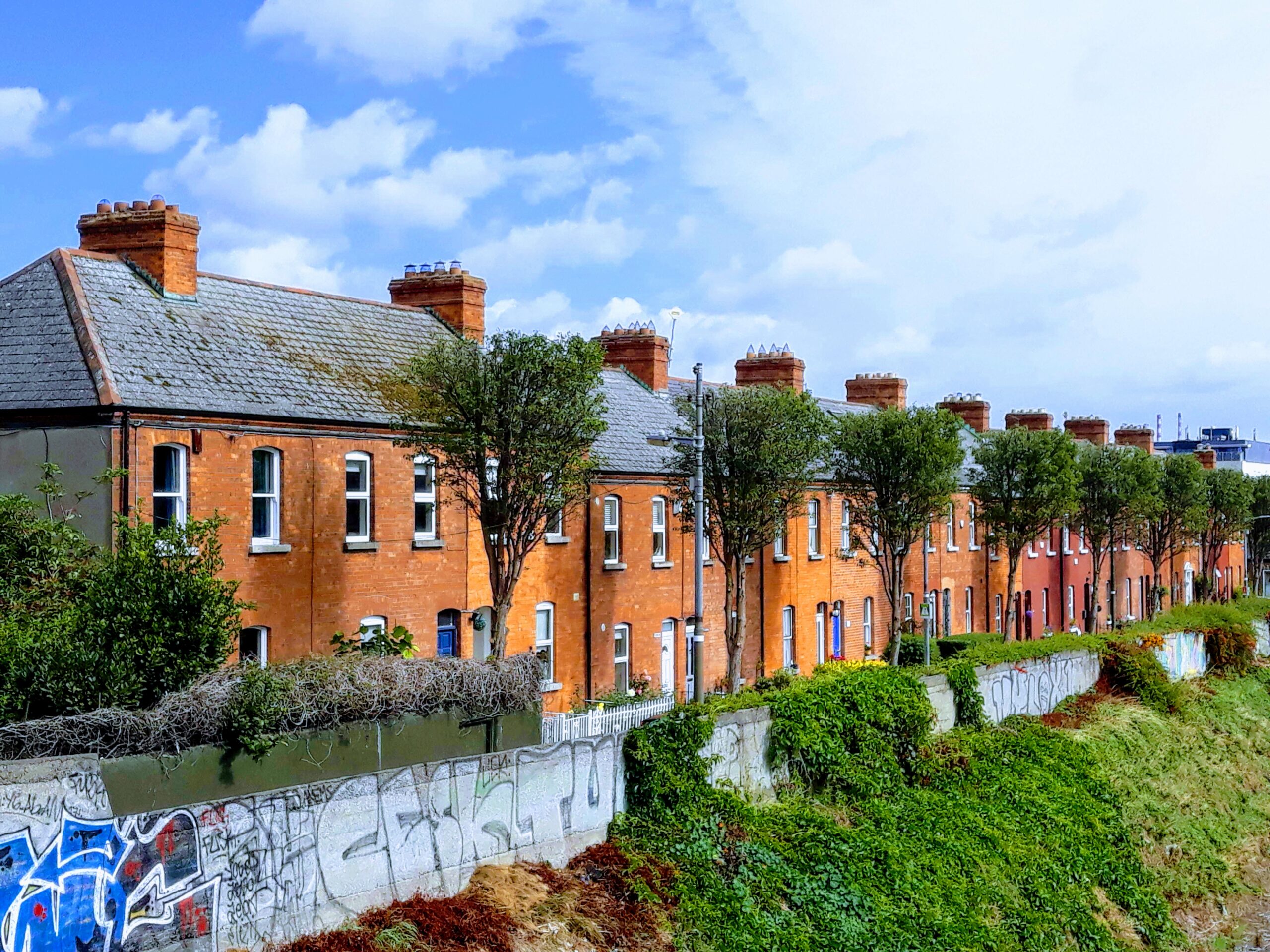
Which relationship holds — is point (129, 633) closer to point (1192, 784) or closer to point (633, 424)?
point (633, 424)

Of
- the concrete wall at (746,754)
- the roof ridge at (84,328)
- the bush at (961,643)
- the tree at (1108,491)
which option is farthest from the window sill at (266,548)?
the tree at (1108,491)

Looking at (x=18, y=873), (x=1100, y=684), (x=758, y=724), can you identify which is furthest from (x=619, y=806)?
(x=1100, y=684)

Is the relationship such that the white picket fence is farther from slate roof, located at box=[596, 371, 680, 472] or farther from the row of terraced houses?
slate roof, located at box=[596, 371, 680, 472]

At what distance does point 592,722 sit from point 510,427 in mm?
6761

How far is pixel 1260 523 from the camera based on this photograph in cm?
7256

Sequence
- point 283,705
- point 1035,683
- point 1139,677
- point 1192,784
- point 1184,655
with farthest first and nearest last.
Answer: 1. point 1184,655
2. point 1139,677
3. point 1035,683
4. point 1192,784
5. point 283,705

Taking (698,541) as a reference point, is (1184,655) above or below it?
below

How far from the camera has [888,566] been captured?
41406 mm

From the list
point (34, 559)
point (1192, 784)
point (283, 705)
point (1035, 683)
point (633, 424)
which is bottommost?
point (1192, 784)

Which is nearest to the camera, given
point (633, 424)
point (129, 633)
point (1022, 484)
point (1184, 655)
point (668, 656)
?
point (129, 633)

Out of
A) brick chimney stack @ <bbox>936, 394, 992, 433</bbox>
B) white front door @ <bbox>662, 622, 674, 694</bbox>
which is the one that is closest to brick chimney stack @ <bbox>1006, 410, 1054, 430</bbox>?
brick chimney stack @ <bbox>936, 394, 992, 433</bbox>

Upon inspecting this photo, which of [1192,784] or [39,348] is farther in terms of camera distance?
[1192,784]

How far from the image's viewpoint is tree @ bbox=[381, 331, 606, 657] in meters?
23.5

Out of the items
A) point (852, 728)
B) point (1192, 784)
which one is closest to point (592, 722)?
point (852, 728)
